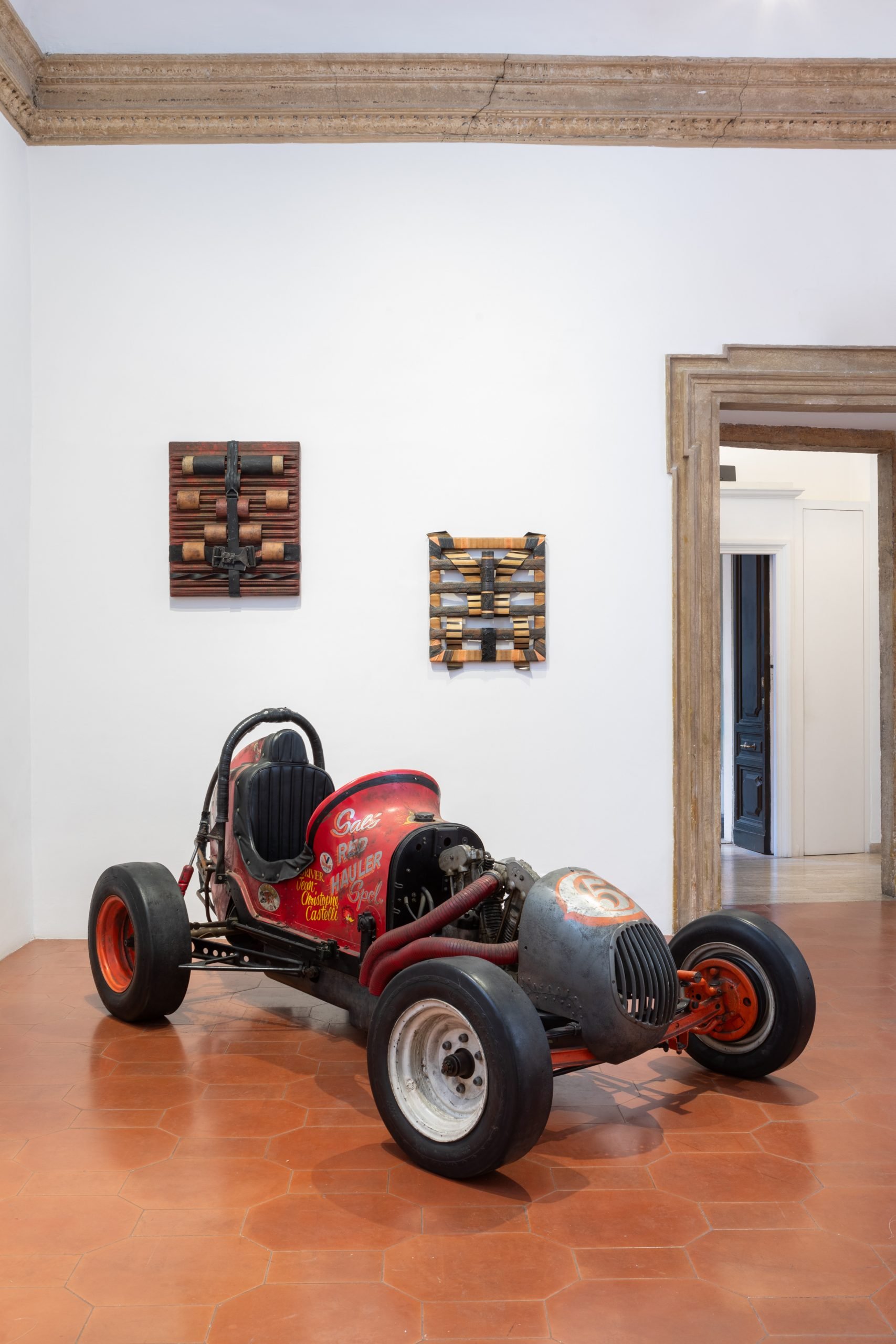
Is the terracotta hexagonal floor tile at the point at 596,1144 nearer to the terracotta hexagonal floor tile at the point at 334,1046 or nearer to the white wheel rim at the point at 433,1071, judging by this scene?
the white wheel rim at the point at 433,1071

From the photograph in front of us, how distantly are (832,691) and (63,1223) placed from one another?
24.7ft

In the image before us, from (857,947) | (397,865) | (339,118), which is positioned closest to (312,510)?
(339,118)

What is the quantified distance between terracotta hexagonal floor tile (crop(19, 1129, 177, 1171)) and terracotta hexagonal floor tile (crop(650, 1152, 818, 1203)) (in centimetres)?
148

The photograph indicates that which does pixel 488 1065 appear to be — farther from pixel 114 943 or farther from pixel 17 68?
pixel 17 68

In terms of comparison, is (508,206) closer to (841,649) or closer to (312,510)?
(312,510)

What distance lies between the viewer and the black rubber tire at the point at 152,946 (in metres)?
4.19

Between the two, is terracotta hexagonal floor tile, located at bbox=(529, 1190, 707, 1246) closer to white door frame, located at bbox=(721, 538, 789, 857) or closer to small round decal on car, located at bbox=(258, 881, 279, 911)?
small round decal on car, located at bbox=(258, 881, 279, 911)

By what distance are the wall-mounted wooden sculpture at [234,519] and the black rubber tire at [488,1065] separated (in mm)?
3186

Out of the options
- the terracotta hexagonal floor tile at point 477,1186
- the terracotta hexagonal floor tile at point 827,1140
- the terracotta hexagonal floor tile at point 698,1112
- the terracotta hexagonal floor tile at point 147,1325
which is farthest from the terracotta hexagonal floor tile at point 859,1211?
the terracotta hexagonal floor tile at point 147,1325

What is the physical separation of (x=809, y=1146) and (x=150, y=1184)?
194 centimetres

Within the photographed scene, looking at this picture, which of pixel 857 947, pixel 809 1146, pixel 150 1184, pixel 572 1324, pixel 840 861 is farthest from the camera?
pixel 840 861

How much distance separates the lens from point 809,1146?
3.19 meters

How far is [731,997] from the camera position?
3645 millimetres

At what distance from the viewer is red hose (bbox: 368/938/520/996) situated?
10.7ft
